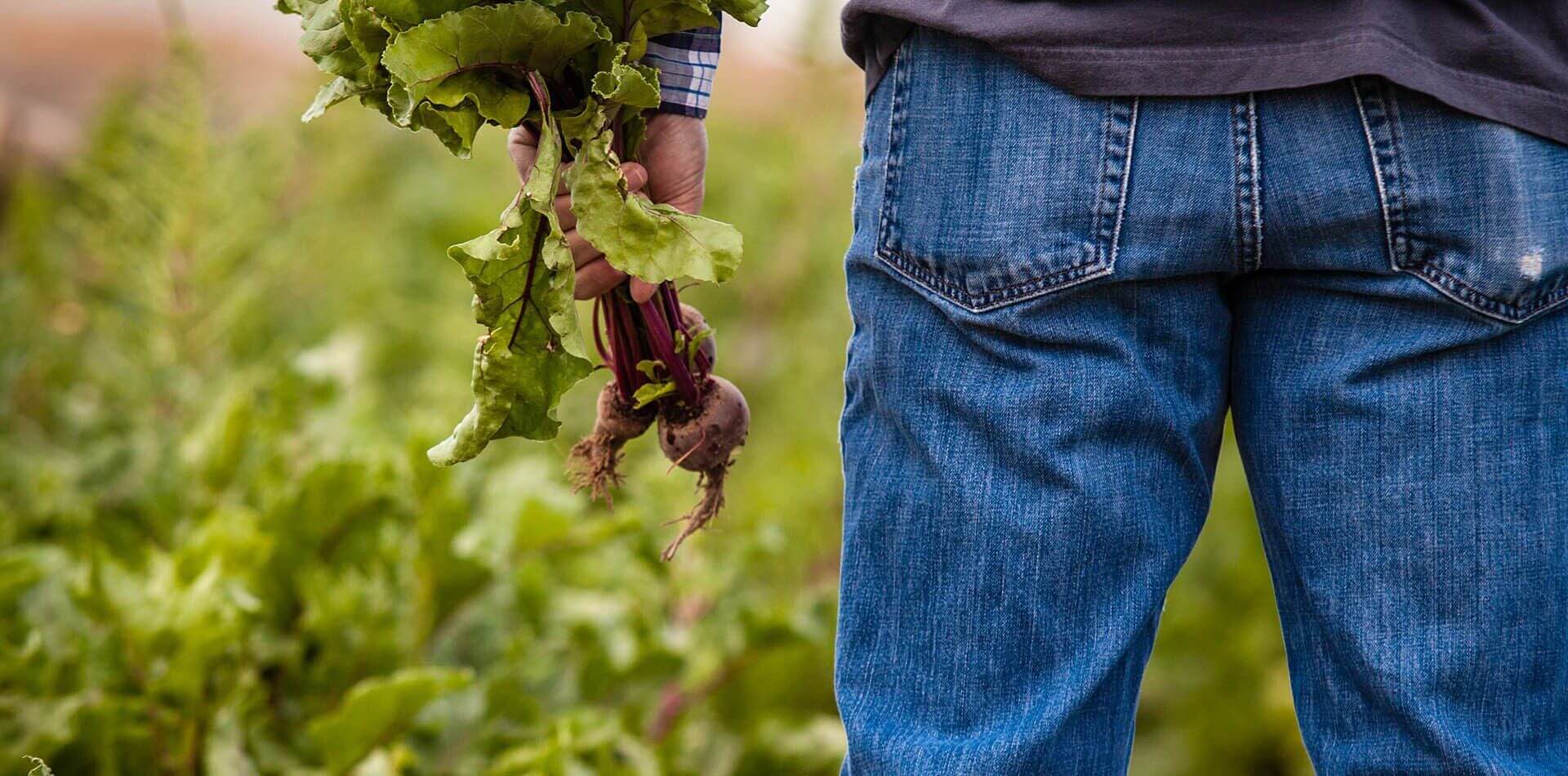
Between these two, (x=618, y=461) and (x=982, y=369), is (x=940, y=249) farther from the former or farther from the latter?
(x=618, y=461)

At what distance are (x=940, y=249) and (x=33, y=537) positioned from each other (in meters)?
2.37

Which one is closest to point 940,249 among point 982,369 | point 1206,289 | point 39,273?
→ point 982,369

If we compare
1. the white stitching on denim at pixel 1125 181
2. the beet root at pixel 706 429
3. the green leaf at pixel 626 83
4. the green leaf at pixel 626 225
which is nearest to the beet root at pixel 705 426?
the beet root at pixel 706 429

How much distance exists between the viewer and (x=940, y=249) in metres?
1.13

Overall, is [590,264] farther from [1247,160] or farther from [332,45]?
[1247,160]

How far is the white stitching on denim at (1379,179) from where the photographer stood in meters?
1.05

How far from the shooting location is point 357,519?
246 cm

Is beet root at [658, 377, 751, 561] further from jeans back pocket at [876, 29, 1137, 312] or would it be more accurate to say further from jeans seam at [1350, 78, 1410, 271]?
jeans seam at [1350, 78, 1410, 271]

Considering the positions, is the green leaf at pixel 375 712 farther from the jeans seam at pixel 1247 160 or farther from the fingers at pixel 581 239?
the jeans seam at pixel 1247 160

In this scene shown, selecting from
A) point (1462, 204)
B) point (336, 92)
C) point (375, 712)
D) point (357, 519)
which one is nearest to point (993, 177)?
point (1462, 204)

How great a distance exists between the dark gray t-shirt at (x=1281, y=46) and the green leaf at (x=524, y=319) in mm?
375

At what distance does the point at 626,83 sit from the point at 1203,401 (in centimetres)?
56

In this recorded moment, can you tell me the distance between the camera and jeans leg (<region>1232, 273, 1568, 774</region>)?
1.08 meters

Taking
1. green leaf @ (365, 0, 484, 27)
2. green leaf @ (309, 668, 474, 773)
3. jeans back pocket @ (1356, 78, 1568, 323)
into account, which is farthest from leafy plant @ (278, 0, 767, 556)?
green leaf @ (309, 668, 474, 773)
